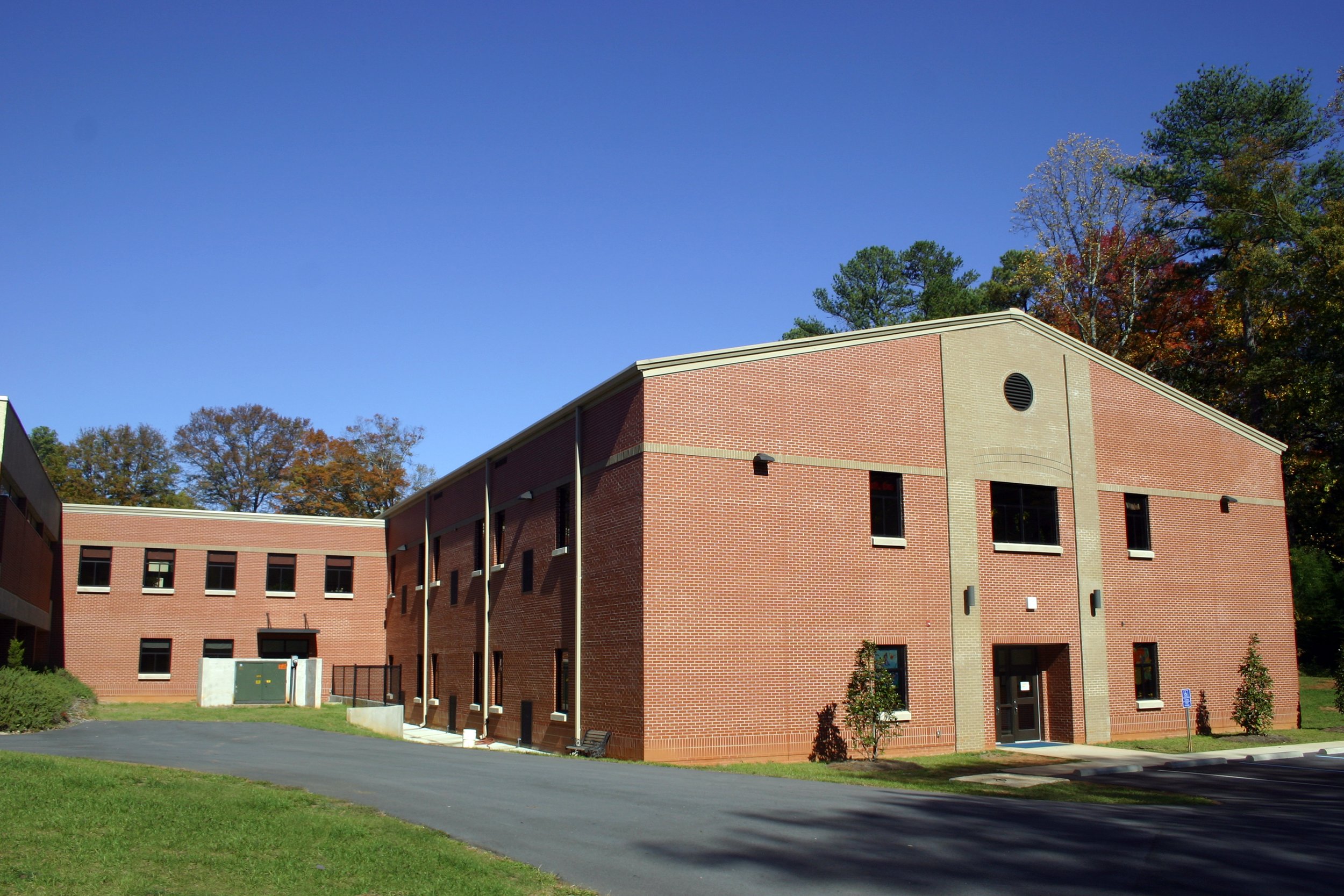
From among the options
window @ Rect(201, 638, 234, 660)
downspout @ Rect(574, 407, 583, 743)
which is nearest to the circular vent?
downspout @ Rect(574, 407, 583, 743)

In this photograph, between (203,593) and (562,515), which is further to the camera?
(203,593)

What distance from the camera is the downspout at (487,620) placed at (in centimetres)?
3238

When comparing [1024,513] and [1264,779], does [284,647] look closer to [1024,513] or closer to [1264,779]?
[1024,513]

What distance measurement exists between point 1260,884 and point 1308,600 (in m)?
36.8

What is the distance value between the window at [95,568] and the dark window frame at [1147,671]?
38.6m

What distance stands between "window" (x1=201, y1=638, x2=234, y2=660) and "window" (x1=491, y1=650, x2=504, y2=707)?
1818 cm

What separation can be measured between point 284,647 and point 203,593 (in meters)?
4.19

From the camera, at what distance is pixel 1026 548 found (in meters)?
27.2

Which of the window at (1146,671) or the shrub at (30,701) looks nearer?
the shrub at (30,701)

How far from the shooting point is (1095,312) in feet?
158

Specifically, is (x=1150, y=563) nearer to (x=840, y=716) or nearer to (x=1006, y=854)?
(x=840, y=716)

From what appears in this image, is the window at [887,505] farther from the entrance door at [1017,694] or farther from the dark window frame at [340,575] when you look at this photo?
the dark window frame at [340,575]

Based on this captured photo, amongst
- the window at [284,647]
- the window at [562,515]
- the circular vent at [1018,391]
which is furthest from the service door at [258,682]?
the circular vent at [1018,391]

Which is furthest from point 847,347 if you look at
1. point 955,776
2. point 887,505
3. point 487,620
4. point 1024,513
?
point 487,620
